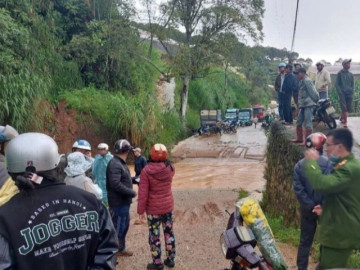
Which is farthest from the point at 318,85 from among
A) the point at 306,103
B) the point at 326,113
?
the point at 306,103

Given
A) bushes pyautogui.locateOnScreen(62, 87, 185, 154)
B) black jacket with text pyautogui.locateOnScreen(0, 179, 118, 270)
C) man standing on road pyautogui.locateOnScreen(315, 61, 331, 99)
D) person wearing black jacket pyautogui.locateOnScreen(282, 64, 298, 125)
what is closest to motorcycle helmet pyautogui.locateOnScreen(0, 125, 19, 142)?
black jacket with text pyautogui.locateOnScreen(0, 179, 118, 270)

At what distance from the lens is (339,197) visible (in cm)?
341

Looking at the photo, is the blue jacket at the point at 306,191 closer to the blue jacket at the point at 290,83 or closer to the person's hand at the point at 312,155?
the person's hand at the point at 312,155

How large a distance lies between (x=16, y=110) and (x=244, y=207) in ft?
39.0

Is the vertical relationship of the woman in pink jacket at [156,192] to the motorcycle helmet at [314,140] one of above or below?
below

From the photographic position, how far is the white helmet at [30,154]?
6.70 feet

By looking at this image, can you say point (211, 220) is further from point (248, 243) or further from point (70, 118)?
point (70, 118)

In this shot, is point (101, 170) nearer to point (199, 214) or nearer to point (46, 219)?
point (199, 214)

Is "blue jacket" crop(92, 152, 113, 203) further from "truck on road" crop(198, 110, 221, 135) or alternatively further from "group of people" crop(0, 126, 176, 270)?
"truck on road" crop(198, 110, 221, 135)

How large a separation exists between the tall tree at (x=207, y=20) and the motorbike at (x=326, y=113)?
17.6 m

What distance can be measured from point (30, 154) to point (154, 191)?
3104 mm

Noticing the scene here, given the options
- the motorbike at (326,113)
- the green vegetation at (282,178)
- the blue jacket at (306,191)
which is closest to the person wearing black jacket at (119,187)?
the blue jacket at (306,191)

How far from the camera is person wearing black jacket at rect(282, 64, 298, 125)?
936 centimetres

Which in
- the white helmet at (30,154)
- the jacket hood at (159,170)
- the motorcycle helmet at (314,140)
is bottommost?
the jacket hood at (159,170)
